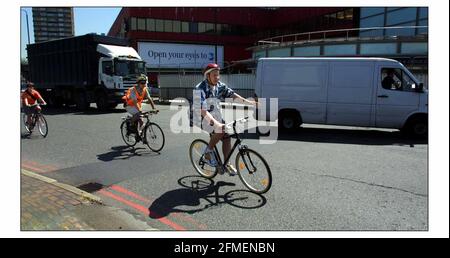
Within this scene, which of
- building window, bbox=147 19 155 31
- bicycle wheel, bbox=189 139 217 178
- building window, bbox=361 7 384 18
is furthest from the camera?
→ building window, bbox=147 19 155 31

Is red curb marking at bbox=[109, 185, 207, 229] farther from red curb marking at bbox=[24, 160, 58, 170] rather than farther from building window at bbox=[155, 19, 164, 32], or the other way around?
building window at bbox=[155, 19, 164, 32]

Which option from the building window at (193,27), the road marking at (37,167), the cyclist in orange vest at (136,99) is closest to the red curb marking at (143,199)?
the road marking at (37,167)

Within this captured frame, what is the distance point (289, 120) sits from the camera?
35.4ft

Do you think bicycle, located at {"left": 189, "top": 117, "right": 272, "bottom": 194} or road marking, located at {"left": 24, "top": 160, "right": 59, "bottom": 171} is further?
road marking, located at {"left": 24, "top": 160, "right": 59, "bottom": 171}

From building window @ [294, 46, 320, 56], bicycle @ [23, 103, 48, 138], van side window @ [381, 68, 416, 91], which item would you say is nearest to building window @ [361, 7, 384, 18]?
building window @ [294, 46, 320, 56]

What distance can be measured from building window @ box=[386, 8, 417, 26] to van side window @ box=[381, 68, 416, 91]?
1487 centimetres

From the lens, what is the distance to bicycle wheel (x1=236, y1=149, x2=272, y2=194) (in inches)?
186

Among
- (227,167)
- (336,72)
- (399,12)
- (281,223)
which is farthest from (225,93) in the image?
(399,12)

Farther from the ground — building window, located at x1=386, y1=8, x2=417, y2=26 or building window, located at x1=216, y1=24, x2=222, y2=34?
building window, located at x1=216, y1=24, x2=222, y2=34

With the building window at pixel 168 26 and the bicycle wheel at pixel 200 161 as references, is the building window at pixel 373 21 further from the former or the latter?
the building window at pixel 168 26

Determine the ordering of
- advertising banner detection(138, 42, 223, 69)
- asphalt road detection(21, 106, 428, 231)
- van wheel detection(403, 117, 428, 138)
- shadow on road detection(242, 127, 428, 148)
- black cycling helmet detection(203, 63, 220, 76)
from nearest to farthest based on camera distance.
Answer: asphalt road detection(21, 106, 428, 231)
black cycling helmet detection(203, 63, 220, 76)
shadow on road detection(242, 127, 428, 148)
van wheel detection(403, 117, 428, 138)
advertising banner detection(138, 42, 223, 69)

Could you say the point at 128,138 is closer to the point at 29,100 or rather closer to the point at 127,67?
the point at 29,100
